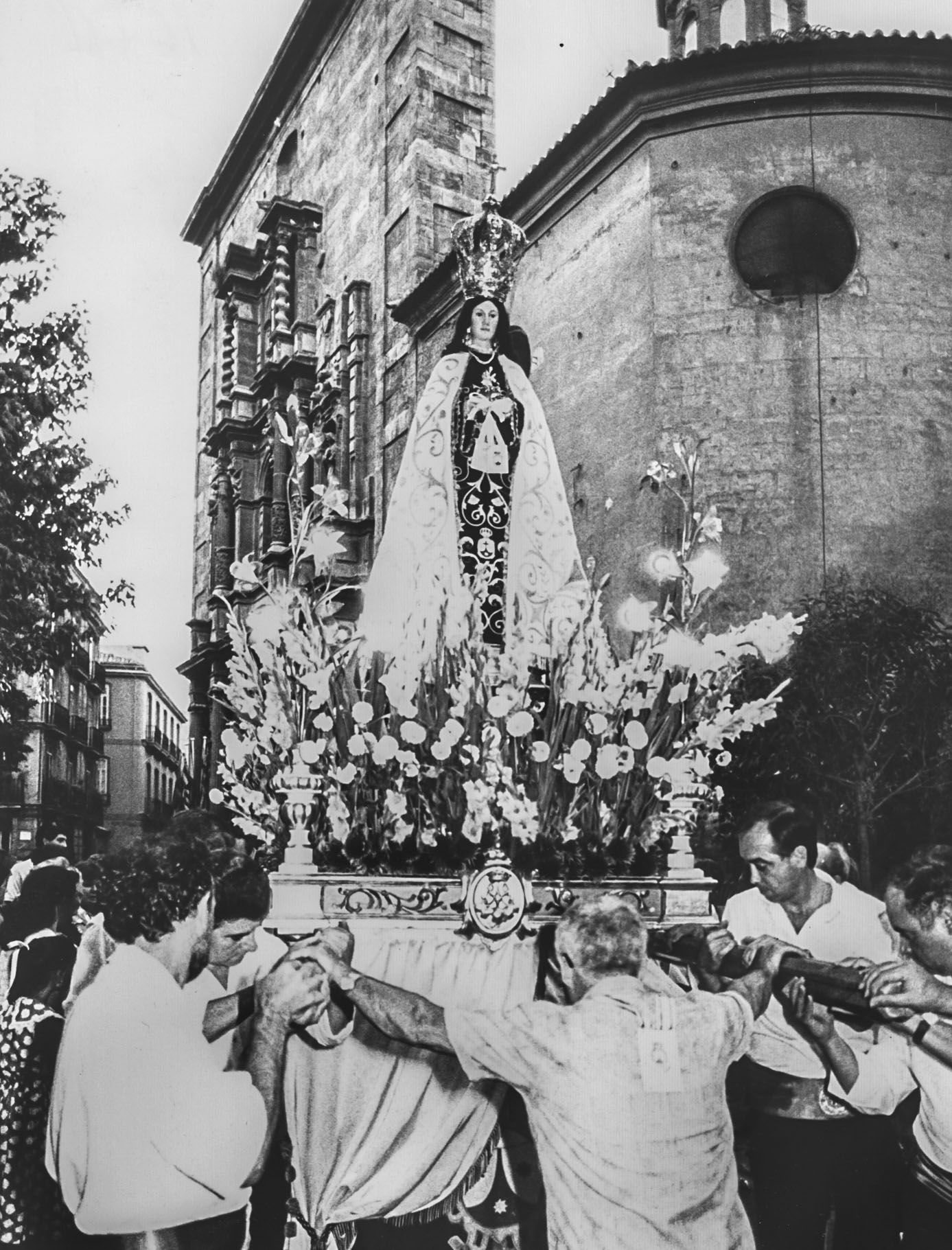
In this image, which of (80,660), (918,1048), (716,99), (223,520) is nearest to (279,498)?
(223,520)

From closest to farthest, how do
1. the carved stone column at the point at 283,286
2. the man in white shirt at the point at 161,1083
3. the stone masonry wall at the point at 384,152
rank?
the man in white shirt at the point at 161,1083 → the stone masonry wall at the point at 384,152 → the carved stone column at the point at 283,286

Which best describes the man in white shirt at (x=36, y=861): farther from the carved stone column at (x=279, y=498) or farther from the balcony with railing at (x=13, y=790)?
the carved stone column at (x=279, y=498)

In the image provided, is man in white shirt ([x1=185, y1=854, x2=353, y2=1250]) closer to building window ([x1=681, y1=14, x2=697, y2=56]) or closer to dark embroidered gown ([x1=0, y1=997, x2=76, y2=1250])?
dark embroidered gown ([x1=0, y1=997, x2=76, y2=1250])

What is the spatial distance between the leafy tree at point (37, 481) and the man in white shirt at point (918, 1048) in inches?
119

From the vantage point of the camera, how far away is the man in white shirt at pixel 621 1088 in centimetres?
295

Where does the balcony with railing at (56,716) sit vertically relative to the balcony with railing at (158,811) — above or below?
above

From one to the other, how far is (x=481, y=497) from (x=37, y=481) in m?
1.80

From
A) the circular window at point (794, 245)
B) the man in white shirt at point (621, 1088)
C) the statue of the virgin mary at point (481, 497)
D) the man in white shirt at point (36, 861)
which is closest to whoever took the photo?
the man in white shirt at point (621, 1088)

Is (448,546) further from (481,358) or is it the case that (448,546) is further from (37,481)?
(37,481)

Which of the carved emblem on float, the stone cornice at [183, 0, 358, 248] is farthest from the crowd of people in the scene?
the stone cornice at [183, 0, 358, 248]

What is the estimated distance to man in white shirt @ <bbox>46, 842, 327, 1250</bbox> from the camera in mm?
3059

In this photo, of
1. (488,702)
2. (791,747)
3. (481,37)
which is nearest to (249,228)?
(481,37)

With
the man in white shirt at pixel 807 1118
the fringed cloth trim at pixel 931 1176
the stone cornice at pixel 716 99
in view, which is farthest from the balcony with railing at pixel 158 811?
the stone cornice at pixel 716 99

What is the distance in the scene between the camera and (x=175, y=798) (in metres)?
5.11
